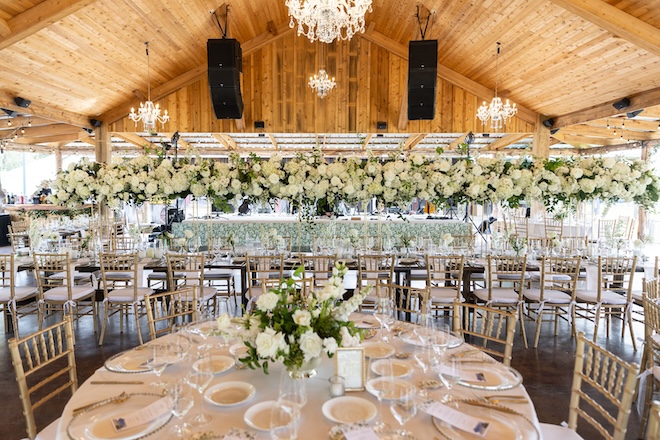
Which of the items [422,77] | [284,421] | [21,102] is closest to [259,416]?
[284,421]

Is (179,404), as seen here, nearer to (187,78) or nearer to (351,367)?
(351,367)

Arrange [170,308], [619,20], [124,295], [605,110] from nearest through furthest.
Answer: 1. [170,308]
2. [124,295]
3. [619,20]
4. [605,110]

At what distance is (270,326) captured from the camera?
1947 mm

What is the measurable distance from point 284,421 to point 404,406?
18.4 inches

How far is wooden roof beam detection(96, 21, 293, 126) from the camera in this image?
1034 centimetres

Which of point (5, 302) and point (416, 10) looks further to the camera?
point (416, 10)

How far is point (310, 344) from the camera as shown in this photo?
72.2 inches

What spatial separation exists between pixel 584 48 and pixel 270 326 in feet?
24.8

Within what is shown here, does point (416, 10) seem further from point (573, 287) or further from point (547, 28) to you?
point (573, 287)

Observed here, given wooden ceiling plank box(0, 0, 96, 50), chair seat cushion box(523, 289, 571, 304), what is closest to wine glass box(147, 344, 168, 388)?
chair seat cushion box(523, 289, 571, 304)

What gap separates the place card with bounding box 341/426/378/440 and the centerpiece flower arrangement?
1.01 feet

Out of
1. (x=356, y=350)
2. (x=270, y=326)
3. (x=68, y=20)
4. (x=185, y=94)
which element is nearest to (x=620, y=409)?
(x=356, y=350)

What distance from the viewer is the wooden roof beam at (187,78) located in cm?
1034

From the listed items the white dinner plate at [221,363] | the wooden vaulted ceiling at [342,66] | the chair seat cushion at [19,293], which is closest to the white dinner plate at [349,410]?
the white dinner plate at [221,363]
